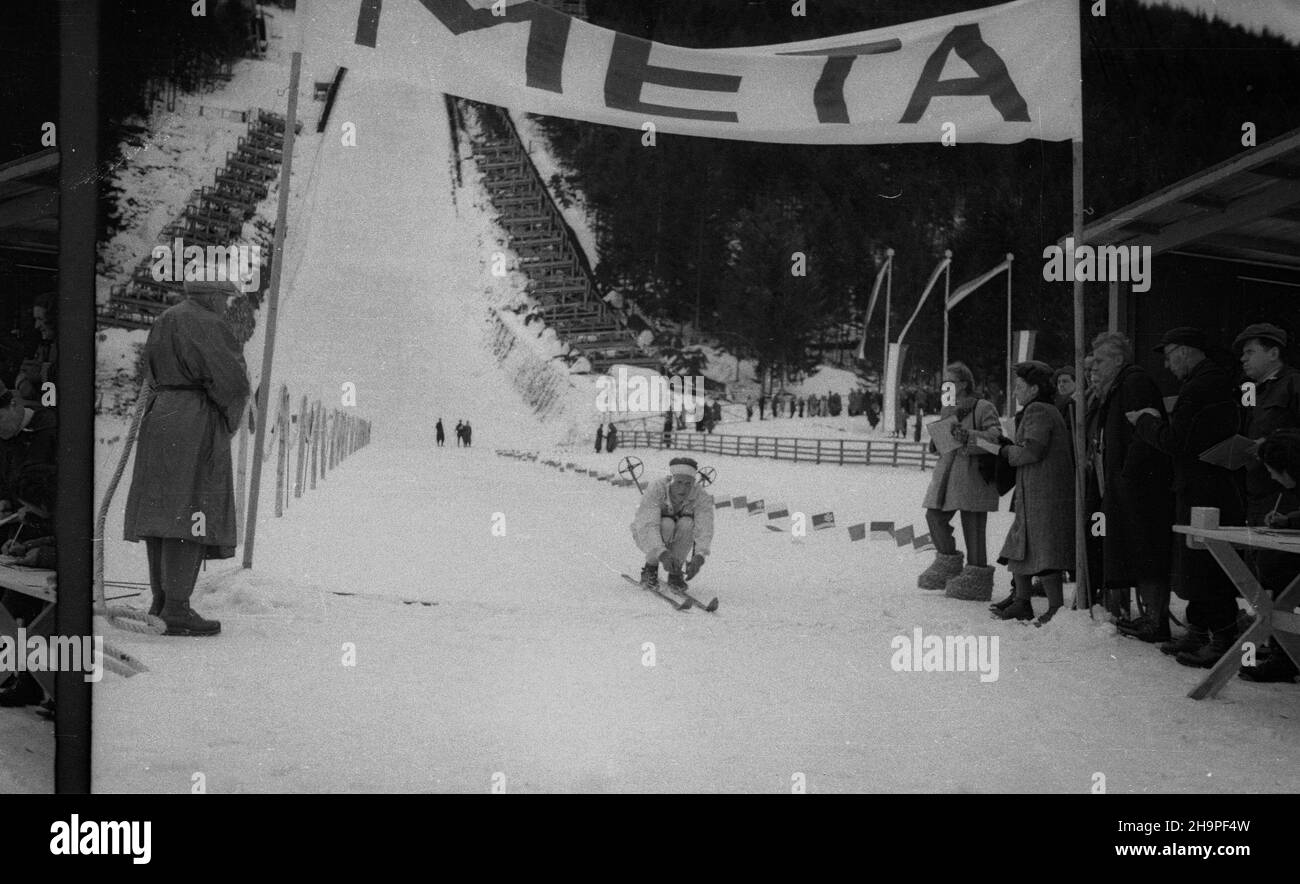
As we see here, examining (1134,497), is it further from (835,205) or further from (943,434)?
(835,205)

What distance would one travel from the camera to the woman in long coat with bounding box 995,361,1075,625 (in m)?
4.59

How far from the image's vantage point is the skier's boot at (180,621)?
3789mm

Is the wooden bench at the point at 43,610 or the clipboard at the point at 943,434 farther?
the clipboard at the point at 943,434

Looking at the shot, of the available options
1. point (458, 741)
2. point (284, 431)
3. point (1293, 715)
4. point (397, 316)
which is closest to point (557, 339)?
point (397, 316)

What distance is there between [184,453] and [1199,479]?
363cm

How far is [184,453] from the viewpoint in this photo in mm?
3801

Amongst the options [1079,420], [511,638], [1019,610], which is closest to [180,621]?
[511,638]

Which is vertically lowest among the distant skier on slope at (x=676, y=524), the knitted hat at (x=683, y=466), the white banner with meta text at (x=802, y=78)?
the distant skier on slope at (x=676, y=524)

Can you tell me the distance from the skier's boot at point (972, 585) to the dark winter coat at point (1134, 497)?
46 centimetres

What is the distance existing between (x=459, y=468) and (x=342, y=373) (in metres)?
0.57

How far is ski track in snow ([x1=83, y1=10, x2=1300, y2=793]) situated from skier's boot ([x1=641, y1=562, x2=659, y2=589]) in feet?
0.29

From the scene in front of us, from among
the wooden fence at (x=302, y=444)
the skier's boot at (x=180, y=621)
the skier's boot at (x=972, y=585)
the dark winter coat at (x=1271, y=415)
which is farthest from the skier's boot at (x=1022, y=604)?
the skier's boot at (x=180, y=621)

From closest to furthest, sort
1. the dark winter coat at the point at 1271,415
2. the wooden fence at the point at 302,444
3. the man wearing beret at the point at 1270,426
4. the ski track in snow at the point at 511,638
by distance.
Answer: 1. the ski track in snow at the point at 511,638
2. the man wearing beret at the point at 1270,426
3. the dark winter coat at the point at 1271,415
4. the wooden fence at the point at 302,444

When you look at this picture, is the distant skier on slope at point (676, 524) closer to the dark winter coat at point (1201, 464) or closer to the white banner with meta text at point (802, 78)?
the white banner with meta text at point (802, 78)
